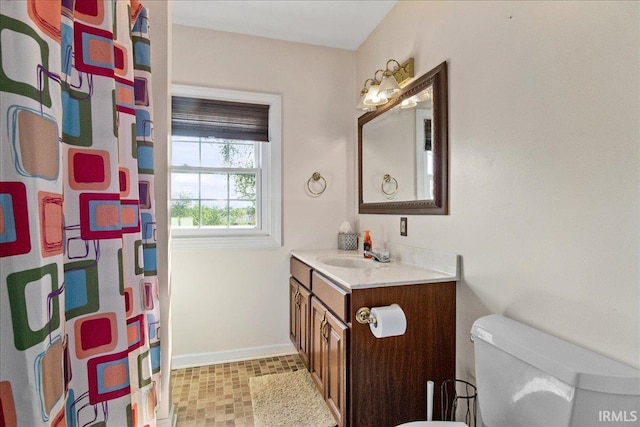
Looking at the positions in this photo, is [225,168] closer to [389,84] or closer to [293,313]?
[293,313]

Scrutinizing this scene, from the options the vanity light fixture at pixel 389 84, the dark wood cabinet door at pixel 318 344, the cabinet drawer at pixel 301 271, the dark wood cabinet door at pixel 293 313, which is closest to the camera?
the dark wood cabinet door at pixel 318 344

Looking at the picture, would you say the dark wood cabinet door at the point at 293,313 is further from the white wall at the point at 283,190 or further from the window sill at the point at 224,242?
the window sill at the point at 224,242

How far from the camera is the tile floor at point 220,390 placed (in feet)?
5.80

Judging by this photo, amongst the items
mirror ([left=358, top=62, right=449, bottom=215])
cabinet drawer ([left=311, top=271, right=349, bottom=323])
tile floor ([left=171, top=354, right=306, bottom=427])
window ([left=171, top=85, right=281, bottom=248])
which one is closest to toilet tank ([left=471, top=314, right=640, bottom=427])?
cabinet drawer ([left=311, top=271, right=349, bottom=323])

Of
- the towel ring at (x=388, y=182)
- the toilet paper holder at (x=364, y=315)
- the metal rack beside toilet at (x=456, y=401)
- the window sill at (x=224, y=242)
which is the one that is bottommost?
the metal rack beside toilet at (x=456, y=401)

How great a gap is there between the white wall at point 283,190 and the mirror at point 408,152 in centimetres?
29

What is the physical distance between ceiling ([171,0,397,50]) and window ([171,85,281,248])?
0.49 metres

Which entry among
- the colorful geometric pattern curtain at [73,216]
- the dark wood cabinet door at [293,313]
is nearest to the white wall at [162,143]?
the colorful geometric pattern curtain at [73,216]

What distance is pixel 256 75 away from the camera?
8.15 ft

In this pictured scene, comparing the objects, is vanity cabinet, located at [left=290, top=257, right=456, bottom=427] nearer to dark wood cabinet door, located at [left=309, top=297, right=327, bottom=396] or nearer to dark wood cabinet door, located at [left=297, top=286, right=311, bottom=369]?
dark wood cabinet door, located at [left=309, top=297, right=327, bottom=396]

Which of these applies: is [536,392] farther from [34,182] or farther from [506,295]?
[34,182]

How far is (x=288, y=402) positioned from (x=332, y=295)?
835 mm

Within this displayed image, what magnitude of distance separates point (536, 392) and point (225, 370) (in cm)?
204

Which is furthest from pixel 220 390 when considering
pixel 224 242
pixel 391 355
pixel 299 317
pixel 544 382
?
pixel 544 382
